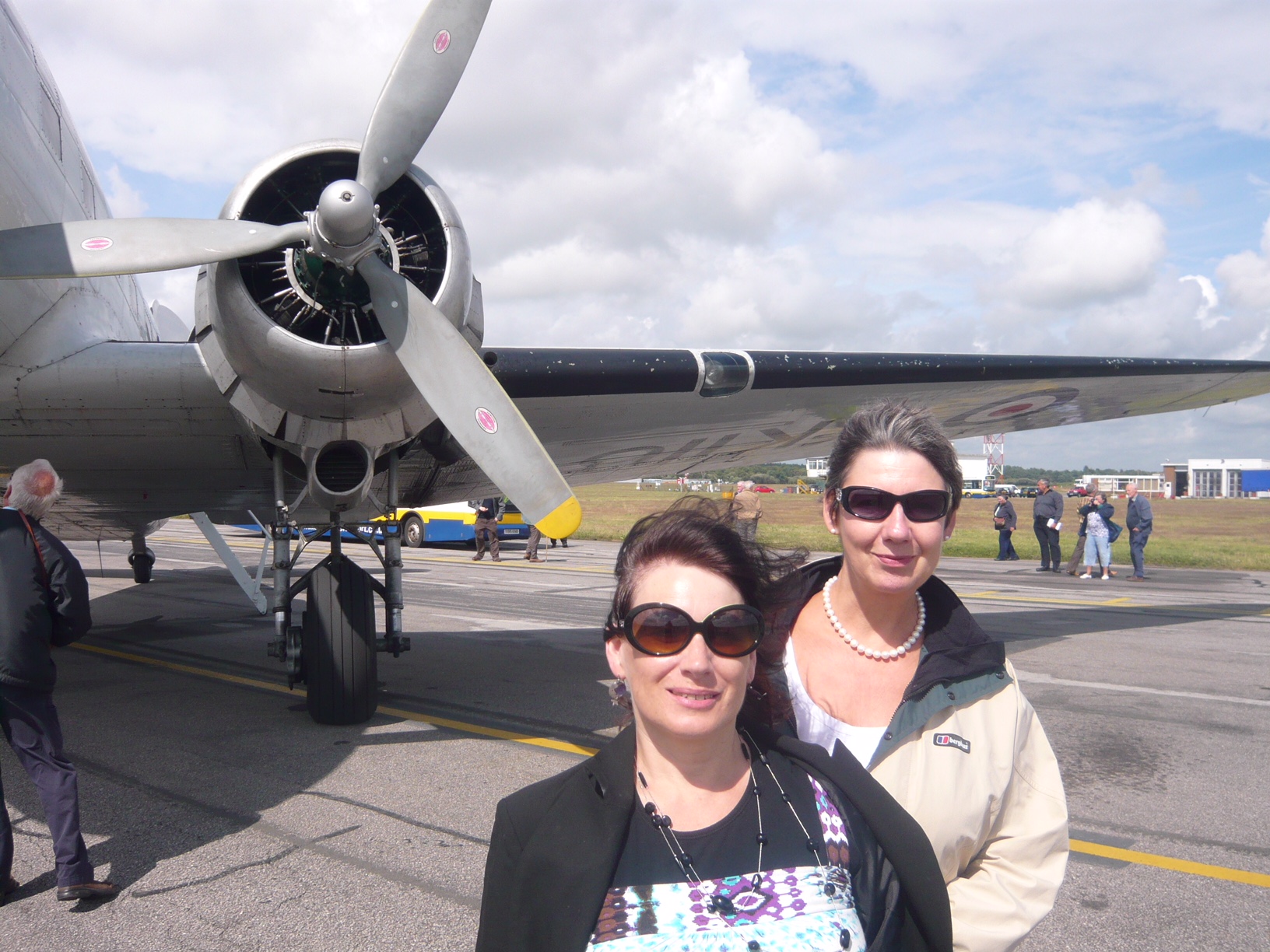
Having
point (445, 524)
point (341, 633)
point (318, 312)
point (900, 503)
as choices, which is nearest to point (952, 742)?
point (900, 503)

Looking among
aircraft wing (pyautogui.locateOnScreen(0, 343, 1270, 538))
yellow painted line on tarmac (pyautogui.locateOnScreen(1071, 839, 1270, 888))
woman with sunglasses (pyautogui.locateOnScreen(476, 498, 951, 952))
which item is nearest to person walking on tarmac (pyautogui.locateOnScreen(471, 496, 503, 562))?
aircraft wing (pyautogui.locateOnScreen(0, 343, 1270, 538))

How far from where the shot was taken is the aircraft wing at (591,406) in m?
5.86

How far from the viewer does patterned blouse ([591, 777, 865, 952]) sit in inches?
51.8

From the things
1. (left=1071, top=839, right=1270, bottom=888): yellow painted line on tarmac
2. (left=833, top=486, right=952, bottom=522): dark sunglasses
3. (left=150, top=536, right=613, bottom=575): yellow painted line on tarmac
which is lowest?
(left=150, top=536, right=613, bottom=575): yellow painted line on tarmac

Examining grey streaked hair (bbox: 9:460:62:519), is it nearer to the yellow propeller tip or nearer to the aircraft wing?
the aircraft wing

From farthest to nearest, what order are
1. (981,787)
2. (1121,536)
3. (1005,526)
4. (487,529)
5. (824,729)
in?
(1121,536) → (487,529) → (1005,526) → (824,729) → (981,787)

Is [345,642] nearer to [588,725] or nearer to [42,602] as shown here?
[588,725]

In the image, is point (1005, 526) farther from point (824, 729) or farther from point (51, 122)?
point (824, 729)

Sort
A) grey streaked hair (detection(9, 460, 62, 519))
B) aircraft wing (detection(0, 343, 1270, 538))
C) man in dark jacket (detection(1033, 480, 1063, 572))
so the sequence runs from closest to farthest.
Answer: grey streaked hair (detection(9, 460, 62, 519)) → aircraft wing (detection(0, 343, 1270, 538)) → man in dark jacket (detection(1033, 480, 1063, 572))

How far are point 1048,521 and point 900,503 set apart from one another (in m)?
18.6

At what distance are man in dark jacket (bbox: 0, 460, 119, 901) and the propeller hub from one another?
5.89ft

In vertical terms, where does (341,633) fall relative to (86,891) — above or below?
above

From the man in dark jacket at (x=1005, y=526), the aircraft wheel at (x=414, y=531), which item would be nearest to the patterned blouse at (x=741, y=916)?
the man in dark jacket at (x=1005, y=526)

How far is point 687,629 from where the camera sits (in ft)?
4.89
